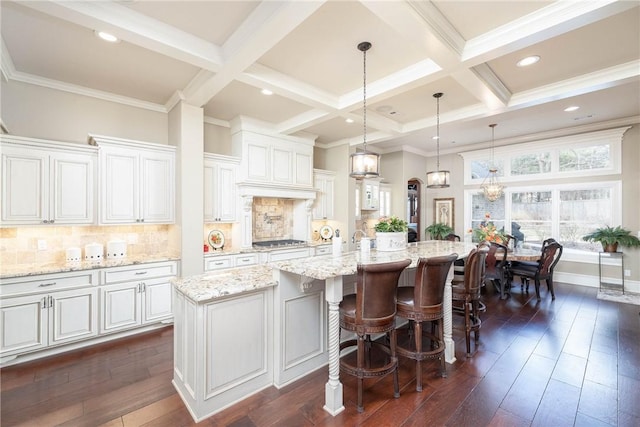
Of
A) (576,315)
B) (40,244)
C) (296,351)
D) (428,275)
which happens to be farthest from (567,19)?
(40,244)


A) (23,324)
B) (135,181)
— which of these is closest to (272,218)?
(135,181)

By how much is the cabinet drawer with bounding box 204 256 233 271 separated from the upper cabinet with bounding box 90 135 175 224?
765 millimetres

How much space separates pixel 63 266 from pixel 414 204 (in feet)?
24.0

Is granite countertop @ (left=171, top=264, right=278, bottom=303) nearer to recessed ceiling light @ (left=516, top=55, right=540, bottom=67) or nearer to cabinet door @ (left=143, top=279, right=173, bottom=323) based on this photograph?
cabinet door @ (left=143, top=279, right=173, bottom=323)

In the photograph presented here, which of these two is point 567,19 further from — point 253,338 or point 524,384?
point 253,338

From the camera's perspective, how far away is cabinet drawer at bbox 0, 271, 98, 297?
108 inches

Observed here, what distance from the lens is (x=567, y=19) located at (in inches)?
88.3

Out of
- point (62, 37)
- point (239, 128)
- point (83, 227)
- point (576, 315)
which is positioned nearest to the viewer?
point (62, 37)

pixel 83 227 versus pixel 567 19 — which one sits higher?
pixel 567 19

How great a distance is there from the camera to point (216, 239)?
448cm

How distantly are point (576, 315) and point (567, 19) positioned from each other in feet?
12.8

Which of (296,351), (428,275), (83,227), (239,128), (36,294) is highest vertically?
(239,128)

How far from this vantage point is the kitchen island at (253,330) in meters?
2.06

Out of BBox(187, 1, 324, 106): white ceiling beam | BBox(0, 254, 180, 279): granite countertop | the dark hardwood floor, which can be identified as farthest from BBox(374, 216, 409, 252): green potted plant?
BBox(0, 254, 180, 279): granite countertop
